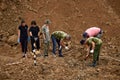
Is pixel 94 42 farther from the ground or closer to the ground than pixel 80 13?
closer to the ground

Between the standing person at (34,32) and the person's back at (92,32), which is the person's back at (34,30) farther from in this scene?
the person's back at (92,32)

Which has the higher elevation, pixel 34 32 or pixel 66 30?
pixel 66 30

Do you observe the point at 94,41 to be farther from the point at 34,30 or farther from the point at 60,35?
the point at 34,30

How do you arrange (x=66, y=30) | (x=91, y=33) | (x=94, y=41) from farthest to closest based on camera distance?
(x=66, y=30), (x=91, y=33), (x=94, y=41)

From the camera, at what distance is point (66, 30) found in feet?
47.3

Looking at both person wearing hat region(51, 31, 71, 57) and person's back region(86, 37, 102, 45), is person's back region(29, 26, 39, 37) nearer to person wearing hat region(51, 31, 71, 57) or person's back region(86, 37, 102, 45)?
person wearing hat region(51, 31, 71, 57)

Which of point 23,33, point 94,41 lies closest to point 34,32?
point 23,33

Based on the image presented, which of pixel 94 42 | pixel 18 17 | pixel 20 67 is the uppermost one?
pixel 18 17

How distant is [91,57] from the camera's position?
1216cm

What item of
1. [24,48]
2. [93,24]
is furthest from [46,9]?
[24,48]

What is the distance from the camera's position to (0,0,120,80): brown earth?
10.7 metres

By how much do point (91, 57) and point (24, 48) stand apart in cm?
235

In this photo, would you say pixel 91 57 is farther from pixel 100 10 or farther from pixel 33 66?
pixel 100 10

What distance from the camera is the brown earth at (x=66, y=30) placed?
1068cm
